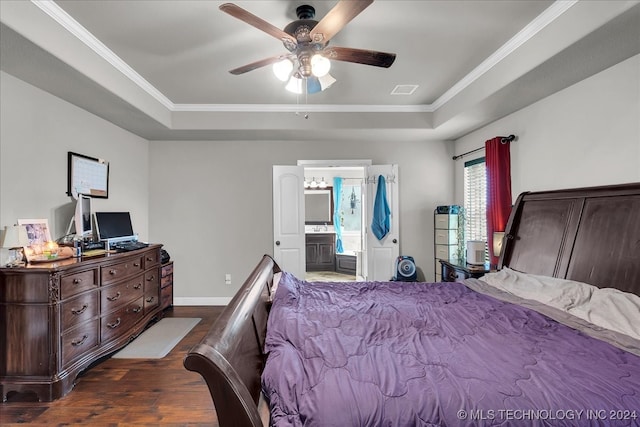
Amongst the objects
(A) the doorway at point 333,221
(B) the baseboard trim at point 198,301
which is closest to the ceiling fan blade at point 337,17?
(B) the baseboard trim at point 198,301

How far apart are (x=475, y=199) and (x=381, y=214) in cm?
127

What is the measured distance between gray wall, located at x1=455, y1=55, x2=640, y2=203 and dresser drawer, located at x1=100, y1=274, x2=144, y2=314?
4168 mm

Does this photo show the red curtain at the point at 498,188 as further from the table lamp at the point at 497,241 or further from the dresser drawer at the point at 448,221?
the dresser drawer at the point at 448,221

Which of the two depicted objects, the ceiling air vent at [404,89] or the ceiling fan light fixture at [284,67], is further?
the ceiling air vent at [404,89]

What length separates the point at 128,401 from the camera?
2166mm

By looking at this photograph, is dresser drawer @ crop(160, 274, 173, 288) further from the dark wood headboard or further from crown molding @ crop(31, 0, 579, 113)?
the dark wood headboard

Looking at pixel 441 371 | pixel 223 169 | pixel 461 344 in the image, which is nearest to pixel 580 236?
pixel 461 344

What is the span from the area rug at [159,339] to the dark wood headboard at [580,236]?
343 centimetres

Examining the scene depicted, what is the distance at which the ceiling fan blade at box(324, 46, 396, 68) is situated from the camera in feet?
6.49

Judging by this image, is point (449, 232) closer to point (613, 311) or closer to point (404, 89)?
point (404, 89)

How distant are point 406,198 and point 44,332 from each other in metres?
4.23

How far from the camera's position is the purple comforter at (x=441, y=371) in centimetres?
101

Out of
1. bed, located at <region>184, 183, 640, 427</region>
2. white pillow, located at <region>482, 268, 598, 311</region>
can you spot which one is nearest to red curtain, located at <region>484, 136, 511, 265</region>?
bed, located at <region>184, 183, 640, 427</region>

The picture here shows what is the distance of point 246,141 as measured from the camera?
4434mm
